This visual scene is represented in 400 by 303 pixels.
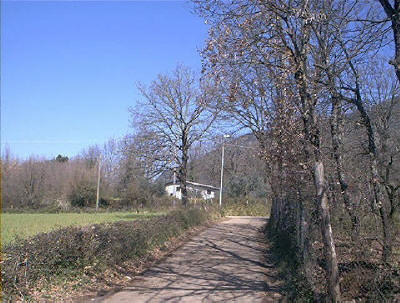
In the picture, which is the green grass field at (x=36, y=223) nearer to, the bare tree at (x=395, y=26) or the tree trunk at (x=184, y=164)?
the tree trunk at (x=184, y=164)

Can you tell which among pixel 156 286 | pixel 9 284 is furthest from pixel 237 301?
pixel 9 284

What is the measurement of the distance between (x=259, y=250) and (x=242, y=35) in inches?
436

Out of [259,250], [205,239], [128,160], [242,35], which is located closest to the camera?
[242,35]

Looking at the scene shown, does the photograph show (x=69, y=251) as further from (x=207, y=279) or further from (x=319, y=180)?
(x=319, y=180)

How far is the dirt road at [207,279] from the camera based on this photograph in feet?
29.4

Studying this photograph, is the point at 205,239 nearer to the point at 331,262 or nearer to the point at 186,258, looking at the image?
the point at 186,258

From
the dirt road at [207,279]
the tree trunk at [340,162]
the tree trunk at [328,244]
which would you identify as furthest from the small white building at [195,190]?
the tree trunk at [328,244]

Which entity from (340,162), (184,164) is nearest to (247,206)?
(184,164)

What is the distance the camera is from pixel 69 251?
9805 mm

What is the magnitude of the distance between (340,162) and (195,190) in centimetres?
4074

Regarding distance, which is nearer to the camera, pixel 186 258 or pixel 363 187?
pixel 363 187

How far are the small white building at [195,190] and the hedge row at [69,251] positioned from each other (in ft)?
89.0

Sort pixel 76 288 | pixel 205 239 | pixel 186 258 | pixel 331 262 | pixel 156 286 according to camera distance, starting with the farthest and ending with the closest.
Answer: pixel 205 239, pixel 186 258, pixel 156 286, pixel 76 288, pixel 331 262

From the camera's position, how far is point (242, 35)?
8.34 m
